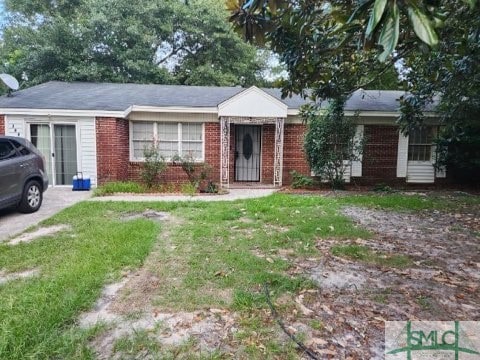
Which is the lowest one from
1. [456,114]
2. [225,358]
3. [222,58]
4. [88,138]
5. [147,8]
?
[225,358]

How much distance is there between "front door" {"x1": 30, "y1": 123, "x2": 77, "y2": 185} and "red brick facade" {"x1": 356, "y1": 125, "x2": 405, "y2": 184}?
9.76 m

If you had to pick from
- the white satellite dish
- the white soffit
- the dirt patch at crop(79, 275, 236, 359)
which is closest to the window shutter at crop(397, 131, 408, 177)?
the white soffit

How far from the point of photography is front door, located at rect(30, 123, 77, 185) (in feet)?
34.9

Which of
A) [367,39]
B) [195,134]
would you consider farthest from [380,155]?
[367,39]

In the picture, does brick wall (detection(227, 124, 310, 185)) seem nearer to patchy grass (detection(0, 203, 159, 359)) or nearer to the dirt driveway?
the dirt driveway

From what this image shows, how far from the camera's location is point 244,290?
349 cm

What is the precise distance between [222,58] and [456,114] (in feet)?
49.4

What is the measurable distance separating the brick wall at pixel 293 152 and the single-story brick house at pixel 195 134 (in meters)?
0.04

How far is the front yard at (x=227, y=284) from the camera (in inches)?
103

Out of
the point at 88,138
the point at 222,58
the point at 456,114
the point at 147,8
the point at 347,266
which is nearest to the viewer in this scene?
the point at 347,266

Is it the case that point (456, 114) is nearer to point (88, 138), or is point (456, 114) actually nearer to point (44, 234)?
point (44, 234)

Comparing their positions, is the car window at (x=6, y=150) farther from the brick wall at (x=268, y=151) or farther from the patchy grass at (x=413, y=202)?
the brick wall at (x=268, y=151)

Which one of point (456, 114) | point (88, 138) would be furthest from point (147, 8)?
point (456, 114)

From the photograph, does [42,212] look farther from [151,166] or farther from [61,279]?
[61,279]
